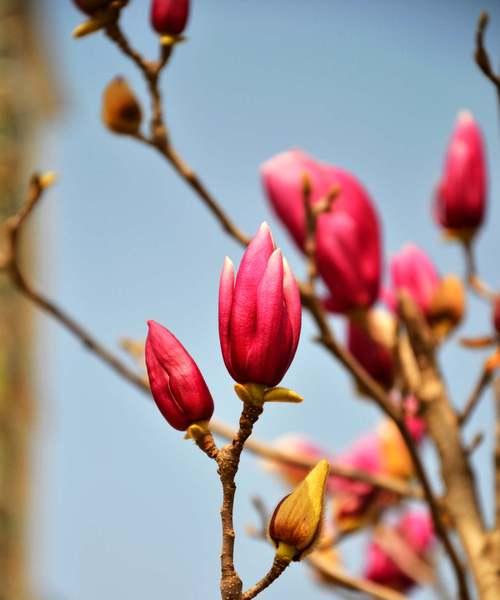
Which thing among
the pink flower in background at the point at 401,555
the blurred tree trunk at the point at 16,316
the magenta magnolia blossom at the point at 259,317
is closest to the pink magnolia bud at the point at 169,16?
the magenta magnolia blossom at the point at 259,317

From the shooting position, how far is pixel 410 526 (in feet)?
2.99

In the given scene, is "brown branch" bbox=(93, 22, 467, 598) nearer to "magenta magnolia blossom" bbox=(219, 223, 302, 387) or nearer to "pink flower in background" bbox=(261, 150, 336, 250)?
"pink flower in background" bbox=(261, 150, 336, 250)

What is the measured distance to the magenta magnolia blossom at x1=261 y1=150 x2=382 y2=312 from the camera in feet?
2.16

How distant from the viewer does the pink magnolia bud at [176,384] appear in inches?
13.4

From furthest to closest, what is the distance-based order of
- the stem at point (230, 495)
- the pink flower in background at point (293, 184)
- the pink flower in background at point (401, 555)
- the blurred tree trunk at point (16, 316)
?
the blurred tree trunk at point (16, 316) → the pink flower in background at point (401, 555) → the pink flower in background at point (293, 184) → the stem at point (230, 495)

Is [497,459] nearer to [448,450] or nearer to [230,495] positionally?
[448,450]

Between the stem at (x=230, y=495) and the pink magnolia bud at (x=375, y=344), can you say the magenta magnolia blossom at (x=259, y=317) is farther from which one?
the pink magnolia bud at (x=375, y=344)

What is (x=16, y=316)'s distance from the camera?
8.54 feet

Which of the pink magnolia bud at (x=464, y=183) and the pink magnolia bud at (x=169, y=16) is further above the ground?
the pink magnolia bud at (x=169, y=16)

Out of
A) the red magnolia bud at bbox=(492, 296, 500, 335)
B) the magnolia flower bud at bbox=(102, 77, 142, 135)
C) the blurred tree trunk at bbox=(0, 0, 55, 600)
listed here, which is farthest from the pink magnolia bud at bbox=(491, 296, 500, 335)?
the blurred tree trunk at bbox=(0, 0, 55, 600)

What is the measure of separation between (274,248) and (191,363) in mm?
55

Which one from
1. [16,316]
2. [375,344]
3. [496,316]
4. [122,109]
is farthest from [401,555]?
[16,316]

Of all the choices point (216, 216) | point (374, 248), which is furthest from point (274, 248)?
point (374, 248)

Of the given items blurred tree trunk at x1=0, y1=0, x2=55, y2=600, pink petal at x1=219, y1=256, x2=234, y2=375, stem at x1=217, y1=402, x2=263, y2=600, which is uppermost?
pink petal at x1=219, y1=256, x2=234, y2=375
